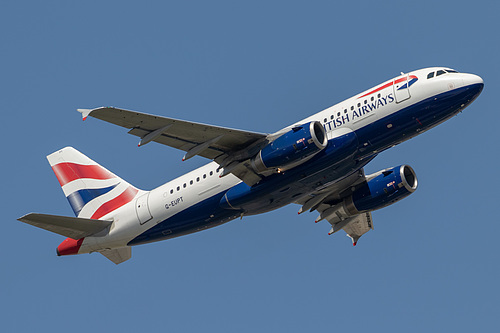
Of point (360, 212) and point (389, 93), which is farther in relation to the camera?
point (360, 212)

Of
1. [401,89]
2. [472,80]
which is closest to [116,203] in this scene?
[401,89]

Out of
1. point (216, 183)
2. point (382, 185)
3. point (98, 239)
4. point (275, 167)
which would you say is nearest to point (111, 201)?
point (98, 239)

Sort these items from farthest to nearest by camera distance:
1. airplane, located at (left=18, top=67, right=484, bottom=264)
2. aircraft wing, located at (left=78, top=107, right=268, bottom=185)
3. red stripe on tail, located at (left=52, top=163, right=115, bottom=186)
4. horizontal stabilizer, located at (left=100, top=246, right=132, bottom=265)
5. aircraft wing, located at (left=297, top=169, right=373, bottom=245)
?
red stripe on tail, located at (left=52, top=163, right=115, bottom=186) < horizontal stabilizer, located at (left=100, top=246, right=132, bottom=265) < aircraft wing, located at (left=297, top=169, right=373, bottom=245) < airplane, located at (left=18, top=67, right=484, bottom=264) < aircraft wing, located at (left=78, top=107, right=268, bottom=185)

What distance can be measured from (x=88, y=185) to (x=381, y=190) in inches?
746

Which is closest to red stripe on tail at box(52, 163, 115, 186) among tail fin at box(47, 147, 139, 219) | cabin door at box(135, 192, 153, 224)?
tail fin at box(47, 147, 139, 219)

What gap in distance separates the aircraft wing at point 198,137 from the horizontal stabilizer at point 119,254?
1022 cm

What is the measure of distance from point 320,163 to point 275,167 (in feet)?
8.03

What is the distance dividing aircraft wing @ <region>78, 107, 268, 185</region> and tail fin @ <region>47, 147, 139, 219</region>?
8.54 m

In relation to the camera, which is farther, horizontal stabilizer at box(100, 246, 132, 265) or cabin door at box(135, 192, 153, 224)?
horizontal stabilizer at box(100, 246, 132, 265)

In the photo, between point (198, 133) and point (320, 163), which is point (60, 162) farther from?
point (320, 163)

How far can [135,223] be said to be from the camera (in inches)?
2005

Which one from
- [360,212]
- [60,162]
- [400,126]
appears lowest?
[360,212]

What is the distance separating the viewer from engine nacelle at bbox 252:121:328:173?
44.3m

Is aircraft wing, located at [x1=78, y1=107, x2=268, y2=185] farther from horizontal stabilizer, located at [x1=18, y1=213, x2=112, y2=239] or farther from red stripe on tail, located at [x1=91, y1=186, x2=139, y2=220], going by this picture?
horizontal stabilizer, located at [x1=18, y1=213, x2=112, y2=239]
